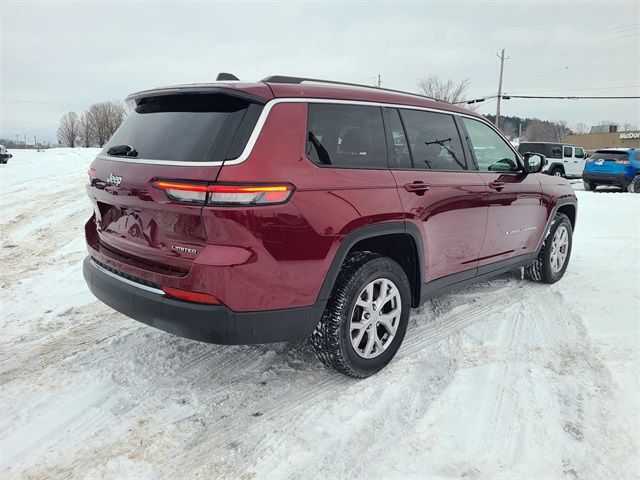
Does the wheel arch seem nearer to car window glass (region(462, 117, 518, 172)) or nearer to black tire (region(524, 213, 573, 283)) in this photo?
car window glass (region(462, 117, 518, 172))

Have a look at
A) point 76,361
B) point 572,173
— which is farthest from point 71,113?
point 76,361

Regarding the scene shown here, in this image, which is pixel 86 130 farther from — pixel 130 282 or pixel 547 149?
pixel 130 282

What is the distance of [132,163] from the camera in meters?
2.70

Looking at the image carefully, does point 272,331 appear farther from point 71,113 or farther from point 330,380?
point 71,113

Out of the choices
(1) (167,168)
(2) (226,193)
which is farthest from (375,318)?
(1) (167,168)

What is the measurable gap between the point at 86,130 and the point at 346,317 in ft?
275

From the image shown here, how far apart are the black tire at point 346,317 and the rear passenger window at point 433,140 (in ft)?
2.73

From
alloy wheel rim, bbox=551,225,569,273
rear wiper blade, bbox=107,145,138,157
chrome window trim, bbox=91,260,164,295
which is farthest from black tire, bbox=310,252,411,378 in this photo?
alloy wheel rim, bbox=551,225,569,273

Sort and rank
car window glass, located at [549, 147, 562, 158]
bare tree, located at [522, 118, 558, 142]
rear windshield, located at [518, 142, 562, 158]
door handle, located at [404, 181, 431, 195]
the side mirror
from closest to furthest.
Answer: door handle, located at [404, 181, 431, 195] → the side mirror → rear windshield, located at [518, 142, 562, 158] → car window glass, located at [549, 147, 562, 158] → bare tree, located at [522, 118, 558, 142]

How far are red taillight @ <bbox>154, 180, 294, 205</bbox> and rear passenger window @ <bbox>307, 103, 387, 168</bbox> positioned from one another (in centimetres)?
37

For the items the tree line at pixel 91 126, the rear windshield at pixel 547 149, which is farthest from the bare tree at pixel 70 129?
the rear windshield at pixel 547 149

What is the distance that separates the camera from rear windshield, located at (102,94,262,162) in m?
2.43

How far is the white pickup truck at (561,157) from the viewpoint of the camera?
2134 centimetres

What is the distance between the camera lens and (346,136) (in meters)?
2.89
